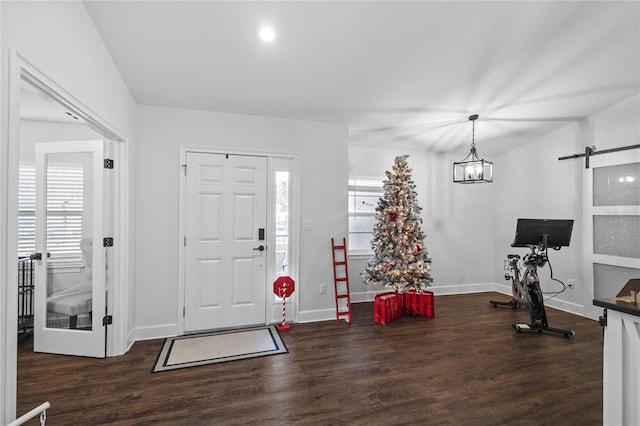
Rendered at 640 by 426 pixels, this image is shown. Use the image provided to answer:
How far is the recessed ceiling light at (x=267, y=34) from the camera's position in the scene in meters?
2.65

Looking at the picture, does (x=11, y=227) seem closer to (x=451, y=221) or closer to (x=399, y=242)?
(x=399, y=242)

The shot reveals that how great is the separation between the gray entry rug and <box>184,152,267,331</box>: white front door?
20 centimetres

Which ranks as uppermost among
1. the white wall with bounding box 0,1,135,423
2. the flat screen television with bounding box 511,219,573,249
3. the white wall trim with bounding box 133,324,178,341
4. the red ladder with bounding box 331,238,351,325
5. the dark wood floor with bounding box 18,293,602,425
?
the white wall with bounding box 0,1,135,423

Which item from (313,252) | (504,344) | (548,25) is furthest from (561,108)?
(313,252)

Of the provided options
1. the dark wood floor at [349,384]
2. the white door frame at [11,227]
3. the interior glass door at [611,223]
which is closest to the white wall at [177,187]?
the dark wood floor at [349,384]

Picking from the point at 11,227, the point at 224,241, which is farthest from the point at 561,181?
the point at 11,227

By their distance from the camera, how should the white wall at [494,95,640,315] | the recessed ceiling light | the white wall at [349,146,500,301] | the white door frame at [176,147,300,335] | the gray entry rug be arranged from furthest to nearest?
the white wall at [349,146,500,301] < the white wall at [494,95,640,315] < the white door frame at [176,147,300,335] < the gray entry rug < the recessed ceiling light

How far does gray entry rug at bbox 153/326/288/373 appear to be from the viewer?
3.11 metres

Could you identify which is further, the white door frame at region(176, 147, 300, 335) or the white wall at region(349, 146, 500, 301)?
the white wall at region(349, 146, 500, 301)

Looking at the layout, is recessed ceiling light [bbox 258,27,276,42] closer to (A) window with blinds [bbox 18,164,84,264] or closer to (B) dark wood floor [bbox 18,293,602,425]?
(A) window with blinds [bbox 18,164,84,264]

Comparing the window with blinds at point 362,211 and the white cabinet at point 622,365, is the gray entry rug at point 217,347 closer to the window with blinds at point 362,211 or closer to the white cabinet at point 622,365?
the window with blinds at point 362,211

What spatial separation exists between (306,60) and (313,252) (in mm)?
2364

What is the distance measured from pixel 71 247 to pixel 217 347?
1.83 metres

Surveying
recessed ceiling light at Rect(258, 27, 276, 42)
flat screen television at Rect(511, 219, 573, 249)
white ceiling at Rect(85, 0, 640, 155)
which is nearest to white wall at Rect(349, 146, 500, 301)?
white ceiling at Rect(85, 0, 640, 155)
